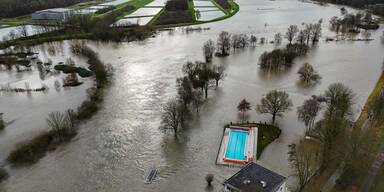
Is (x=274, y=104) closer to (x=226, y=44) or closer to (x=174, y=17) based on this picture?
(x=226, y=44)

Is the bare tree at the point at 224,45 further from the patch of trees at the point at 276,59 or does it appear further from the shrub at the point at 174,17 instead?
the shrub at the point at 174,17

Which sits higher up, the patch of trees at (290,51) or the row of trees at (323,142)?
the patch of trees at (290,51)

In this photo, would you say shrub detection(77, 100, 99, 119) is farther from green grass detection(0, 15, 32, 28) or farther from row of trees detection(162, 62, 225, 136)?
green grass detection(0, 15, 32, 28)

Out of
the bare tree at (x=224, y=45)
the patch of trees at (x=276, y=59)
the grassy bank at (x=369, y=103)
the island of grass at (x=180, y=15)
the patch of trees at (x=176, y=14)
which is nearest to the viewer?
the grassy bank at (x=369, y=103)

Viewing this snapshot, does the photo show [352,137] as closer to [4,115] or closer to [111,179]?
[111,179]

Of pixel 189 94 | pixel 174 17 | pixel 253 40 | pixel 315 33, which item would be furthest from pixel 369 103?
pixel 174 17

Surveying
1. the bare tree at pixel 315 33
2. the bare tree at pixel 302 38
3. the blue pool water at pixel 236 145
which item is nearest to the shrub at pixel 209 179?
the blue pool water at pixel 236 145
